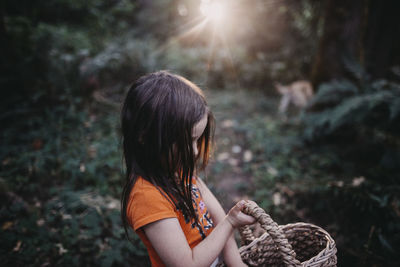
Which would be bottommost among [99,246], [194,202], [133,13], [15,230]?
[99,246]

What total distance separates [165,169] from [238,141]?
3.14m

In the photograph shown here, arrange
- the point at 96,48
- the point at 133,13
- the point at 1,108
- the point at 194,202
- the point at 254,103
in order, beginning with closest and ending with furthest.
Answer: the point at 194,202
the point at 1,108
the point at 254,103
the point at 96,48
the point at 133,13

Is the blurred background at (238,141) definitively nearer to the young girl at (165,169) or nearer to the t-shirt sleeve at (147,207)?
the young girl at (165,169)

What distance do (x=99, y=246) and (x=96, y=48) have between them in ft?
18.5

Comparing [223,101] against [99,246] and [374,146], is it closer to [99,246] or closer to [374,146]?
[374,146]

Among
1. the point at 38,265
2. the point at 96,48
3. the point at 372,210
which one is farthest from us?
the point at 96,48

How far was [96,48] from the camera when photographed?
6.07m

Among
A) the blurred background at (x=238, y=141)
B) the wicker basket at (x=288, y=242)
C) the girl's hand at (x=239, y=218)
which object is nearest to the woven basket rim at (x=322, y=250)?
the wicker basket at (x=288, y=242)

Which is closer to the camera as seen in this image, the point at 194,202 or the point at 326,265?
the point at 326,265

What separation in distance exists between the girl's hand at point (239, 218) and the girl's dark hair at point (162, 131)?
205 mm

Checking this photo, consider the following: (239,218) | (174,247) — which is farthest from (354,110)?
(174,247)

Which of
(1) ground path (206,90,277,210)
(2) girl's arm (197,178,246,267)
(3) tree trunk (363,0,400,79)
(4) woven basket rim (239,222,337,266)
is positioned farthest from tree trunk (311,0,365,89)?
(2) girl's arm (197,178,246,267)

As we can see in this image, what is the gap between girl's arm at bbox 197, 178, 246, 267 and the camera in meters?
1.29

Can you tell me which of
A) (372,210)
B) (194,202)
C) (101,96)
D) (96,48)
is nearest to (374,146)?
(372,210)
